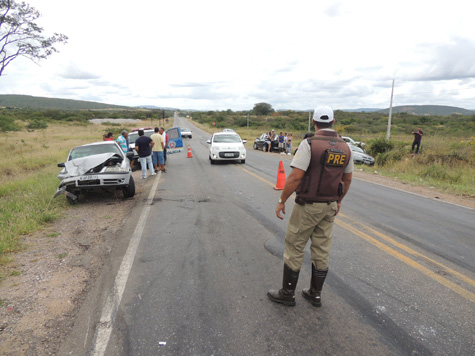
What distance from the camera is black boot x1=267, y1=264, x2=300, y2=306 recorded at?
3.21 m

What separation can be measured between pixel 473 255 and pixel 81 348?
5203mm

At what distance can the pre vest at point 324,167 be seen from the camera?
2.95m

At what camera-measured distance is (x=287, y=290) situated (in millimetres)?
3254

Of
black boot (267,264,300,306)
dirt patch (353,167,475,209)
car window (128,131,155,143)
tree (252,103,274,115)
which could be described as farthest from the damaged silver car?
tree (252,103,274,115)

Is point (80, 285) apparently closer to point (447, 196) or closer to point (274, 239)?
point (274, 239)

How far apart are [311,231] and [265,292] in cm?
94

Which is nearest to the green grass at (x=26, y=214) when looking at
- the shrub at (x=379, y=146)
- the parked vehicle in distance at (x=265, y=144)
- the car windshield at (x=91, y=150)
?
the car windshield at (x=91, y=150)

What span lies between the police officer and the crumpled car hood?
20.7 feet

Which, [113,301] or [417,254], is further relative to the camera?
[417,254]

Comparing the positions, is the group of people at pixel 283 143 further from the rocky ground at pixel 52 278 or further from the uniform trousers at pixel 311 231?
the uniform trousers at pixel 311 231

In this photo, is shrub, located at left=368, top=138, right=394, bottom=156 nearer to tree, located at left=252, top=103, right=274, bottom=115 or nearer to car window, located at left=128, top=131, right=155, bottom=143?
car window, located at left=128, top=131, right=155, bottom=143

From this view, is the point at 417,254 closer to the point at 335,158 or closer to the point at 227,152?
the point at 335,158

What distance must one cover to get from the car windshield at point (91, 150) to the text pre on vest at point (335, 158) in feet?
25.1

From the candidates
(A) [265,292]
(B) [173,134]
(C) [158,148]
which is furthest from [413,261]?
(B) [173,134]
